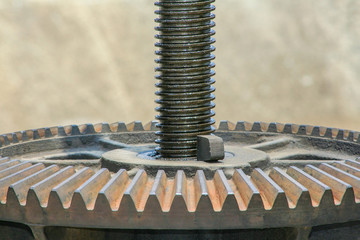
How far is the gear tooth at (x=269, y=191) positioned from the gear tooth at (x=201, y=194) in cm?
27

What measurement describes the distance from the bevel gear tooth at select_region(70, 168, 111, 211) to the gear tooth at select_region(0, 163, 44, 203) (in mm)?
391

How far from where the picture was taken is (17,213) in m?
3.47

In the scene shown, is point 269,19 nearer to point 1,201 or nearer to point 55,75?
point 55,75

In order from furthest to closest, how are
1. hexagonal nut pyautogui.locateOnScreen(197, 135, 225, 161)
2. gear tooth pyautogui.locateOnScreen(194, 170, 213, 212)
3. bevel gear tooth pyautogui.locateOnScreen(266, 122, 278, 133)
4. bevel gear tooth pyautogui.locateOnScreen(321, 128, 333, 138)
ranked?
bevel gear tooth pyautogui.locateOnScreen(266, 122, 278, 133) → bevel gear tooth pyautogui.locateOnScreen(321, 128, 333, 138) → hexagonal nut pyautogui.locateOnScreen(197, 135, 225, 161) → gear tooth pyautogui.locateOnScreen(194, 170, 213, 212)

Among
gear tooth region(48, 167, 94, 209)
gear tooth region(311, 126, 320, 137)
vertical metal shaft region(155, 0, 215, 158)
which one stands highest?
vertical metal shaft region(155, 0, 215, 158)

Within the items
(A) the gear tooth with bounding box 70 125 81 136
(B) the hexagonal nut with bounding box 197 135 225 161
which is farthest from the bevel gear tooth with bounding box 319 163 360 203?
(A) the gear tooth with bounding box 70 125 81 136

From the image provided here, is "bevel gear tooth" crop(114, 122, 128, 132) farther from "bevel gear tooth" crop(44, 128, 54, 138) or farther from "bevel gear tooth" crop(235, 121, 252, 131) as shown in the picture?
"bevel gear tooth" crop(235, 121, 252, 131)

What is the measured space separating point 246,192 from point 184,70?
1348 millimetres

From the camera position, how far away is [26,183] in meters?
3.69

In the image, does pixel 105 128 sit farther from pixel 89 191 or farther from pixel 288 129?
pixel 89 191

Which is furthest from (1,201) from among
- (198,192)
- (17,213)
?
(198,192)

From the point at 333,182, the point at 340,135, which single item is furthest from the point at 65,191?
the point at 340,135

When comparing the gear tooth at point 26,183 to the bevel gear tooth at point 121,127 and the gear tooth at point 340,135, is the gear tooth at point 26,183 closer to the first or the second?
the bevel gear tooth at point 121,127

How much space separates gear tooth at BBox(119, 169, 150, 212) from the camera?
334 cm
